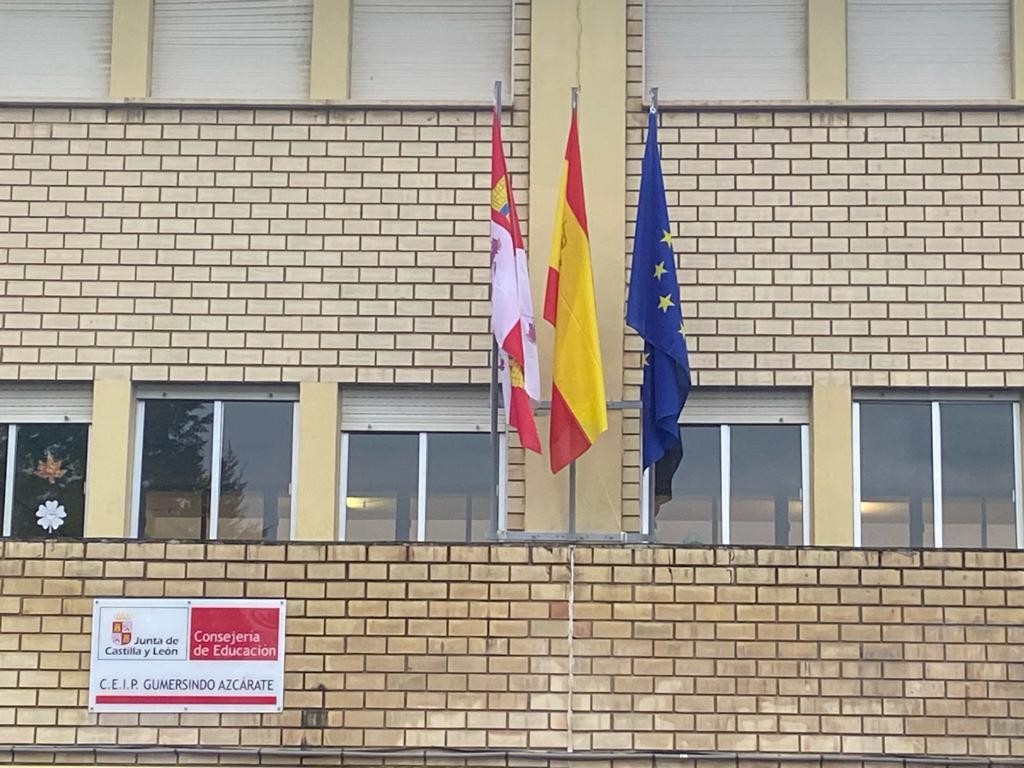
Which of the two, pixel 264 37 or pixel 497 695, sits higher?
pixel 264 37

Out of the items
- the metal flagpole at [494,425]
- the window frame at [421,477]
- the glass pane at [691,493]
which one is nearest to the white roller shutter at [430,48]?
the metal flagpole at [494,425]

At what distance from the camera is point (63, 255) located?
12281mm

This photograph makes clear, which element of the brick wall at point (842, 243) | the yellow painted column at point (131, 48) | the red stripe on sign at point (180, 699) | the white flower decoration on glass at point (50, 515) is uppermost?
the yellow painted column at point (131, 48)

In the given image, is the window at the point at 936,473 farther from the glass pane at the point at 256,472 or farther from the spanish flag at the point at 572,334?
the glass pane at the point at 256,472

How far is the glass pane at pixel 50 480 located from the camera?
12109 millimetres

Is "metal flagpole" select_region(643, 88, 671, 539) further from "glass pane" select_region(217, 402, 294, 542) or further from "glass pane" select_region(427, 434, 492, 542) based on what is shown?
"glass pane" select_region(217, 402, 294, 542)

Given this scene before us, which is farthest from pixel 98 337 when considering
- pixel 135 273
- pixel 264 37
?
pixel 264 37

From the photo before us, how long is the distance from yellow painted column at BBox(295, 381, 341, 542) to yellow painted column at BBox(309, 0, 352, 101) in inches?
85.2

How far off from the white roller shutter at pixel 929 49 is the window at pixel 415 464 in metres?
A: 3.72

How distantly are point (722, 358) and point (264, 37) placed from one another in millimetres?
4120

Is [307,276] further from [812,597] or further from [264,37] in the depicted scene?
[812,597]

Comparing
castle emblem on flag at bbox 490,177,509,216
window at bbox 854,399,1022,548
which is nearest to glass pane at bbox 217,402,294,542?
castle emblem on flag at bbox 490,177,509,216

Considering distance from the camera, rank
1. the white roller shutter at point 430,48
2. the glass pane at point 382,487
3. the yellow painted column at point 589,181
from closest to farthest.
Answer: the yellow painted column at point 589,181 → the glass pane at point 382,487 → the white roller shutter at point 430,48

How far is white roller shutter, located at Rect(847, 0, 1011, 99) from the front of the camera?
491 inches
